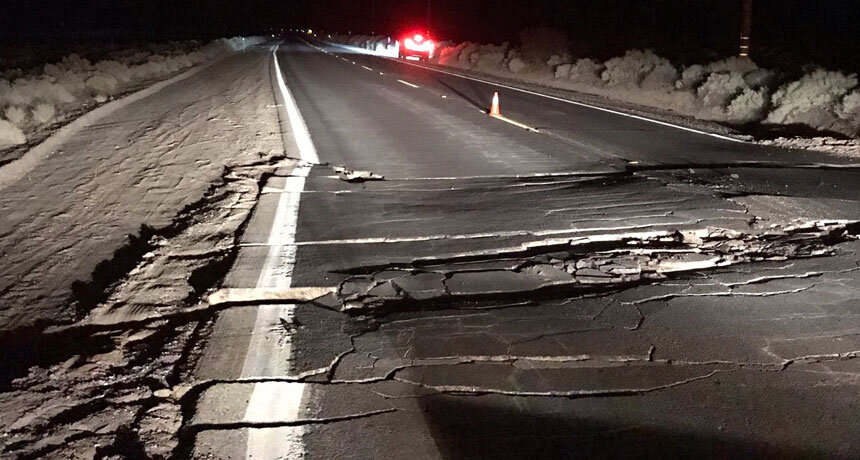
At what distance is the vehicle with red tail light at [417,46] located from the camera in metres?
44.7

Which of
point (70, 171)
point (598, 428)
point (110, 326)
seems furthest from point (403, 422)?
point (70, 171)

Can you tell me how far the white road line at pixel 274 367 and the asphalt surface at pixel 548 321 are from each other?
0.06ft

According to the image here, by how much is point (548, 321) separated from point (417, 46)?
41596 millimetres

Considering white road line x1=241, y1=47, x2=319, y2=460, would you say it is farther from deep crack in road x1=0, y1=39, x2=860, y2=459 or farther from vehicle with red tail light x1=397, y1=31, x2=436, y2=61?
vehicle with red tail light x1=397, y1=31, x2=436, y2=61

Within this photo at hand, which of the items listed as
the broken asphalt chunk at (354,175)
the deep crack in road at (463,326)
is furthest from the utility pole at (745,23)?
the broken asphalt chunk at (354,175)

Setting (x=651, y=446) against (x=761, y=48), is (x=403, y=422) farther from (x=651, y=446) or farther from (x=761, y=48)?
(x=761, y=48)

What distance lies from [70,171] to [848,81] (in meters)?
16.8

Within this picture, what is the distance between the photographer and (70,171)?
11336 millimetres

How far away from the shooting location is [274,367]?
15.2ft

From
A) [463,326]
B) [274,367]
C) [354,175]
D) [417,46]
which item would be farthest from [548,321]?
[417,46]

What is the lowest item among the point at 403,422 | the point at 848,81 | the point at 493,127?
the point at 403,422

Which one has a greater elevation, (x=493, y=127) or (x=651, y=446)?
(x=493, y=127)

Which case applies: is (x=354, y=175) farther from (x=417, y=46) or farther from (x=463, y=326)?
(x=417, y=46)

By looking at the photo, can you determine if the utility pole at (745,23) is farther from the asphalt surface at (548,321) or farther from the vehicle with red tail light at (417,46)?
the vehicle with red tail light at (417,46)
